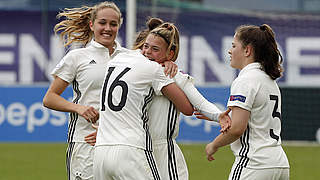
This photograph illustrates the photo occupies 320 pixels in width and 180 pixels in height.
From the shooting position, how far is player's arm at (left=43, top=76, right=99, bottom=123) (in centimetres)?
543

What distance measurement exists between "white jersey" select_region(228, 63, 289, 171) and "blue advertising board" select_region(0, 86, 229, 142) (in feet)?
34.3

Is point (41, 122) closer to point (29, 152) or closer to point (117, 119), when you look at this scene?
point (29, 152)

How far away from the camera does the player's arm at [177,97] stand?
16.2 ft

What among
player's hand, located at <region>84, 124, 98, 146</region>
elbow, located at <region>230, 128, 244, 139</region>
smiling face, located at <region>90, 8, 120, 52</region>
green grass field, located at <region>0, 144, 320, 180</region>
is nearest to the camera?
elbow, located at <region>230, 128, 244, 139</region>

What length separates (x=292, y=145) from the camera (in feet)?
51.2

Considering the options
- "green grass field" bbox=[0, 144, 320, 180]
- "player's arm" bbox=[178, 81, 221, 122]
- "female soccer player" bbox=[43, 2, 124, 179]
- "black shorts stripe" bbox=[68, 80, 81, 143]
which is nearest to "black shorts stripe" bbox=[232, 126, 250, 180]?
"player's arm" bbox=[178, 81, 221, 122]

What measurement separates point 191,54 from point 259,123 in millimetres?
12662

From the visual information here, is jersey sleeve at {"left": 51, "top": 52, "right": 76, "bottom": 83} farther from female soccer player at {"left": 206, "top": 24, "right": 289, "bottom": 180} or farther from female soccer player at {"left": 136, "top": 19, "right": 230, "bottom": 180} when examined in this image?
female soccer player at {"left": 206, "top": 24, "right": 289, "bottom": 180}

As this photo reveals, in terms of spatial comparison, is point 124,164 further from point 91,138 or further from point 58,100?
point 58,100

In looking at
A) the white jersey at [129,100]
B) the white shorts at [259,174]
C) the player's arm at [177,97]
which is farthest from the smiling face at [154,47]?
the white shorts at [259,174]

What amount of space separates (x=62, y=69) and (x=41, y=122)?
32.7 feet

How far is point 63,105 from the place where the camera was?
557 cm

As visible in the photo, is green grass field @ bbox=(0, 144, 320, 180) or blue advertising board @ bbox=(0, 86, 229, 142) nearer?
green grass field @ bbox=(0, 144, 320, 180)

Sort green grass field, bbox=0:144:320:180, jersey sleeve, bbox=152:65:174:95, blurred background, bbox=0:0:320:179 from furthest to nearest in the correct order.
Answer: blurred background, bbox=0:0:320:179 → green grass field, bbox=0:144:320:180 → jersey sleeve, bbox=152:65:174:95
